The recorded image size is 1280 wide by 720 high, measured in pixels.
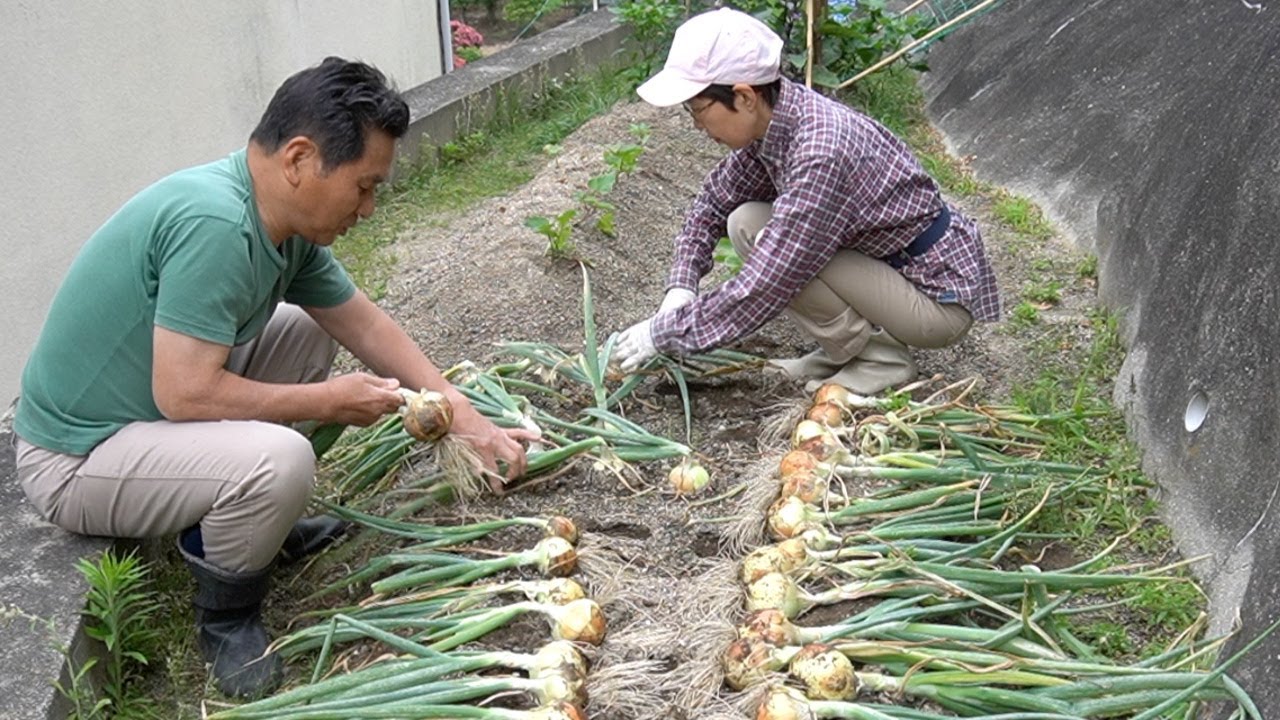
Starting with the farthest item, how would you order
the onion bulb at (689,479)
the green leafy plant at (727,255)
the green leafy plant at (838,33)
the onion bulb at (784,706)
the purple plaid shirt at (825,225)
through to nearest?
the green leafy plant at (838,33), the green leafy plant at (727,255), the purple plaid shirt at (825,225), the onion bulb at (689,479), the onion bulb at (784,706)

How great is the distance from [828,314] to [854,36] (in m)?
2.89

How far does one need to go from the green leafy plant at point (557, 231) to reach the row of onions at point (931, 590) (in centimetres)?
133

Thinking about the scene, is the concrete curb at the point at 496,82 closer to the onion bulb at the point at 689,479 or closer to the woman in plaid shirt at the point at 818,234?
the woman in plaid shirt at the point at 818,234

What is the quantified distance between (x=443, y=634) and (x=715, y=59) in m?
1.36

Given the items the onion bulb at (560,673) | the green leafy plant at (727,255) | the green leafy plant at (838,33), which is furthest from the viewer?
the green leafy plant at (838,33)

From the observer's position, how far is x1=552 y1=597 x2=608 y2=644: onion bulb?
6.99 ft

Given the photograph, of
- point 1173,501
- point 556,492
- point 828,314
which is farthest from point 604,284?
point 1173,501

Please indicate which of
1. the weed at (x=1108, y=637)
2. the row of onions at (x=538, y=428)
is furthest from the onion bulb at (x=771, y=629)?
the row of onions at (x=538, y=428)

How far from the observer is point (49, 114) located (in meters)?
3.90

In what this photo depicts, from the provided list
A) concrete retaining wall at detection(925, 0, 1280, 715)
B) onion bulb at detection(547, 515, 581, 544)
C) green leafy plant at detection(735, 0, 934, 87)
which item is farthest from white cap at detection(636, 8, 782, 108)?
green leafy plant at detection(735, 0, 934, 87)

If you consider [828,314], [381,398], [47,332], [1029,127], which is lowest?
[1029,127]

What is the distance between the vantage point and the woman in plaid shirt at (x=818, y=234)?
2750 mm

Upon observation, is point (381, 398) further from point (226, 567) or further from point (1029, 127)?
point (1029, 127)

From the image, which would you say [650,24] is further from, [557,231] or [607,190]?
[557,231]
